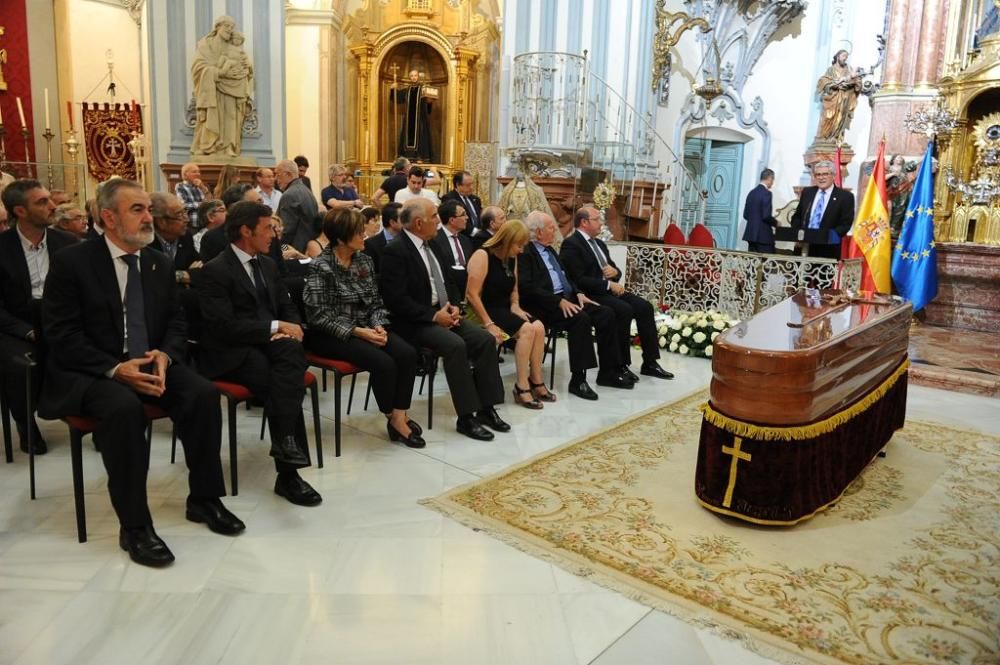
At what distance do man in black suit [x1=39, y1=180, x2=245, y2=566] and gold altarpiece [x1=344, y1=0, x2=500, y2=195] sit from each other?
11627 mm

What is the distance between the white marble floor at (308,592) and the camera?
249 centimetres

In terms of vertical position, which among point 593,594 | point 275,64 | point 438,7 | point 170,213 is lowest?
point 593,594

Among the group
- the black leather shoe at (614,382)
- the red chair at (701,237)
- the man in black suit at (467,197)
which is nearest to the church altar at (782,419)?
the black leather shoe at (614,382)

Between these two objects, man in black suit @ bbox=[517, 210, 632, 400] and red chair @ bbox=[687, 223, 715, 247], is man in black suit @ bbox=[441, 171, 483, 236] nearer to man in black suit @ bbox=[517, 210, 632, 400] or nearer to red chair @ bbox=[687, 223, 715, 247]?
man in black suit @ bbox=[517, 210, 632, 400]

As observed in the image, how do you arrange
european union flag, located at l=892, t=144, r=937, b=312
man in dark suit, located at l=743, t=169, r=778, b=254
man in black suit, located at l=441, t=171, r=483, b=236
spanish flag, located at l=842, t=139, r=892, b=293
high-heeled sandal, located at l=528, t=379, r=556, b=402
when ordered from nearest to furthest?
1. high-heeled sandal, located at l=528, t=379, r=556, b=402
2. man in black suit, located at l=441, t=171, r=483, b=236
3. spanish flag, located at l=842, t=139, r=892, b=293
4. european union flag, located at l=892, t=144, r=937, b=312
5. man in dark suit, located at l=743, t=169, r=778, b=254

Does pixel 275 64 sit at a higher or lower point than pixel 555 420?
higher

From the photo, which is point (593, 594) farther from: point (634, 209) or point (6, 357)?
A: point (634, 209)

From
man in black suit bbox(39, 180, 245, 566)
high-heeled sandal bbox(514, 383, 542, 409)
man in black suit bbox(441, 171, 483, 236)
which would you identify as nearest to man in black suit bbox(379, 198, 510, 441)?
high-heeled sandal bbox(514, 383, 542, 409)

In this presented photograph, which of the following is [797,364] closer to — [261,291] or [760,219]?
[261,291]

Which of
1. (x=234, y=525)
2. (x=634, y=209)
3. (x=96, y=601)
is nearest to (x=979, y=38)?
(x=634, y=209)

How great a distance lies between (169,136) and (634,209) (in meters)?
6.13

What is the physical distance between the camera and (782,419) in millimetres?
3330

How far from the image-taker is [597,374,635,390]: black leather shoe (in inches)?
233

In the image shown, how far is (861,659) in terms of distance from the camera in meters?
2.51
